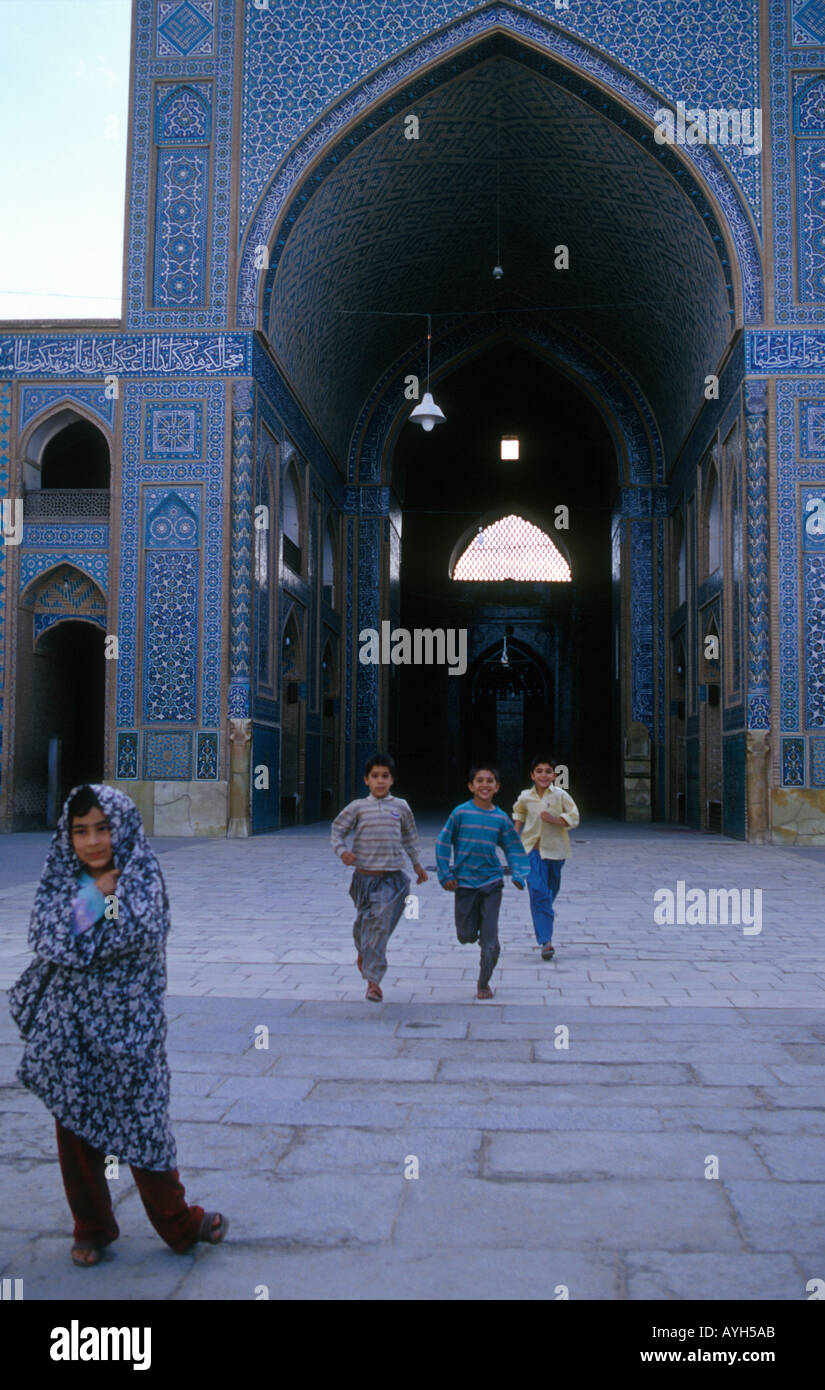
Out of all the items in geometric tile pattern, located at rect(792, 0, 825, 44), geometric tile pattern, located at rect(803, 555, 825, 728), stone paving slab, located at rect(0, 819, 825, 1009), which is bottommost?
stone paving slab, located at rect(0, 819, 825, 1009)

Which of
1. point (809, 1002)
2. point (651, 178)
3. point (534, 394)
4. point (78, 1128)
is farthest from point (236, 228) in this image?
point (78, 1128)

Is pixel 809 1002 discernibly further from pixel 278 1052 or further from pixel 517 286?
pixel 517 286

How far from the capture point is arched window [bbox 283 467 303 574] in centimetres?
1759

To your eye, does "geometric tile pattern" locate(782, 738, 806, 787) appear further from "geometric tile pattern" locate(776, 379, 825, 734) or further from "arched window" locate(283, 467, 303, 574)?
"arched window" locate(283, 467, 303, 574)

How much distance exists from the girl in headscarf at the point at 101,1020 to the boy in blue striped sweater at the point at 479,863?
2.77 meters

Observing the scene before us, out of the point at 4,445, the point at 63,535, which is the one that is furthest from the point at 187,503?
the point at 4,445

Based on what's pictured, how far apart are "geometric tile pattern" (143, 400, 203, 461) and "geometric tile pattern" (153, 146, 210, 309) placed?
1262 millimetres

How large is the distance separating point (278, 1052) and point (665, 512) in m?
18.2

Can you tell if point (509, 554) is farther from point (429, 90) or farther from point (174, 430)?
point (174, 430)

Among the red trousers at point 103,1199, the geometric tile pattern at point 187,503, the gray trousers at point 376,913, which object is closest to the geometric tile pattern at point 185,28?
the geometric tile pattern at point 187,503

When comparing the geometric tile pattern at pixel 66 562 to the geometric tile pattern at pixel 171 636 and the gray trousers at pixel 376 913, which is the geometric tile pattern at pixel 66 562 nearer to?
the geometric tile pattern at pixel 171 636

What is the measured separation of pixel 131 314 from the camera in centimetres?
1510

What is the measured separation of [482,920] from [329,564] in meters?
16.1

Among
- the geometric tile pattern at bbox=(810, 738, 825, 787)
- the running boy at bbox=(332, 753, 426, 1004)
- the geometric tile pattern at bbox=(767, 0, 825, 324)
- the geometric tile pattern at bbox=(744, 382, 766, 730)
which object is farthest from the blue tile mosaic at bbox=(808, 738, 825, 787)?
the running boy at bbox=(332, 753, 426, 1004)
